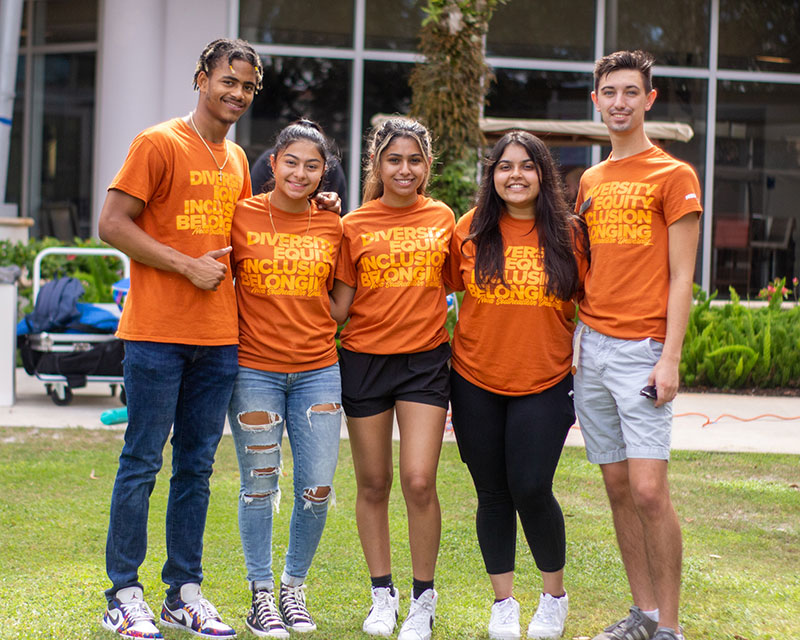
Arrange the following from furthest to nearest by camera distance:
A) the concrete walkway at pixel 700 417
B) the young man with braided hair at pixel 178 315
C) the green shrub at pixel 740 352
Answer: the green shrub at pixel 740 352 < the concrete walkway at pixel 700 417 < the young man with braided hair at pixel 178 315

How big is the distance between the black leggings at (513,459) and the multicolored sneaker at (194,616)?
1.01 meters

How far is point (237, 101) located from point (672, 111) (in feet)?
36.2

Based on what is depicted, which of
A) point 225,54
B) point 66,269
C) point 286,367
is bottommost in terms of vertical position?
point 286,367

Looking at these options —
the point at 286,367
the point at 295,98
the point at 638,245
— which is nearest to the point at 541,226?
the point at 638,245

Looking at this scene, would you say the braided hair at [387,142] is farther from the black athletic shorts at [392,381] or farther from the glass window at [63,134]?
the glass window at [63,134]

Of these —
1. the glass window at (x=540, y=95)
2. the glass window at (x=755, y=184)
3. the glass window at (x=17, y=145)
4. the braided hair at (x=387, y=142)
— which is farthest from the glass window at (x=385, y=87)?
the braided hair at (x=387, y=142)

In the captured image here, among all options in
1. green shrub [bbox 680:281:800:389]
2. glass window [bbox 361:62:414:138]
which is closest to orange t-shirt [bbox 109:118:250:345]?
green shrub [bbox 680:281:800:389]

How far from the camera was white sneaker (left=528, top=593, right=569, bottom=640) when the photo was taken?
369 centimetres

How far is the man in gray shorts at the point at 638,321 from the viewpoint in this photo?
11.2 ft

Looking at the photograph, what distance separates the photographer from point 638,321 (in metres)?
3.47

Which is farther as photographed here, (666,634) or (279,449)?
(279,449)

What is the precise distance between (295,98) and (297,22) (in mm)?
987

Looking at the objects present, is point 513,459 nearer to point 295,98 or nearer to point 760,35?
point 295,98

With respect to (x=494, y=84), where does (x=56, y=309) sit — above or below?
below
